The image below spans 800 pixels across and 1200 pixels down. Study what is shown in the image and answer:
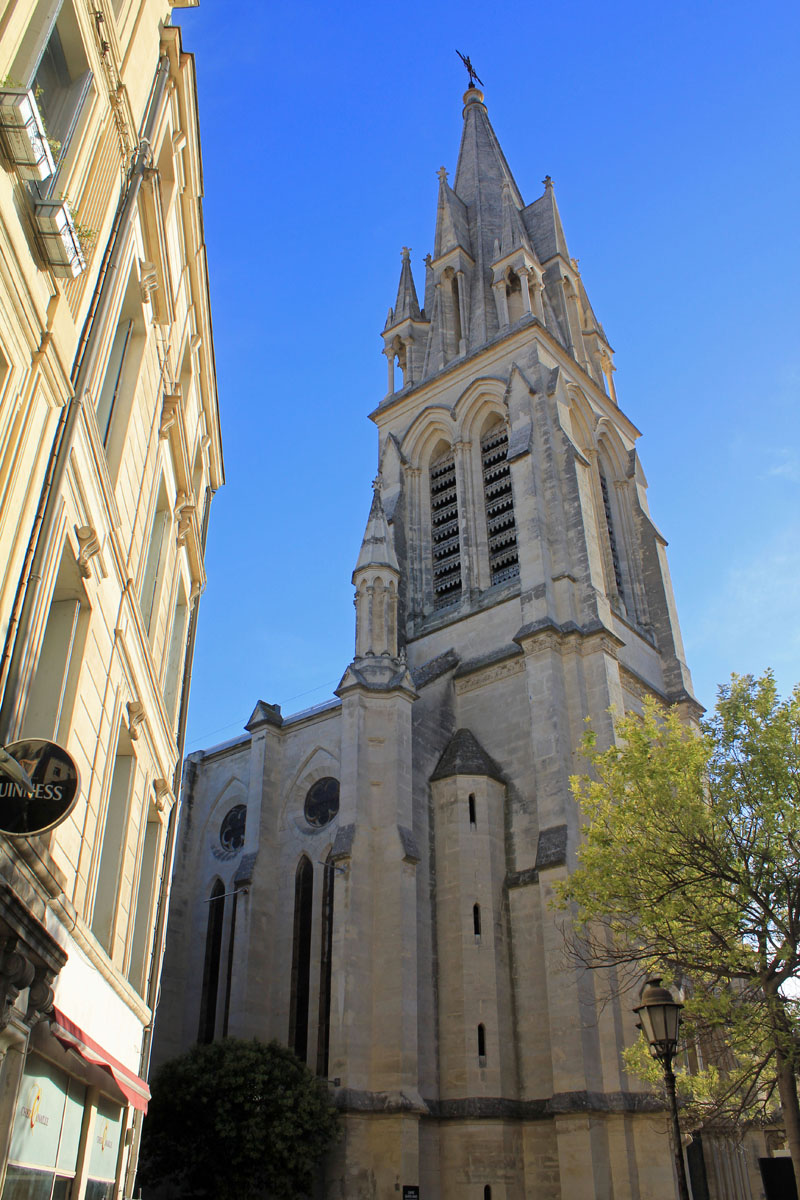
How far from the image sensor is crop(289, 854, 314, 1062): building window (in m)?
24.2

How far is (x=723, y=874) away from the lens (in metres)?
12.8

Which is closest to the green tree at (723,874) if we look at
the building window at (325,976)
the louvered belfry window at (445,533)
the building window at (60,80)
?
the building window at (325,976)

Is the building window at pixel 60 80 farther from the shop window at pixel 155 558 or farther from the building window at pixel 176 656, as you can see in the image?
the building window at pixel 176 656

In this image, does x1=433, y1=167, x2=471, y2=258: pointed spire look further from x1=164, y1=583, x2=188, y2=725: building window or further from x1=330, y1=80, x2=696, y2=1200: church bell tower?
x1=164, y1=583, x2=188, y2=725: building window

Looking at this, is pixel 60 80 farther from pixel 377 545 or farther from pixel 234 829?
pixel 234 829

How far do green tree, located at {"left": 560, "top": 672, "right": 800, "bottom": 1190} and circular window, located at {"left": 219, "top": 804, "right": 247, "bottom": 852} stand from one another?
652 inches

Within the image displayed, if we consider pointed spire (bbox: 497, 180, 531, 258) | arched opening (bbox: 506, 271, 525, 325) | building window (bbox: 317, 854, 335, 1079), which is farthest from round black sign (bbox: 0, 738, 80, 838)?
pointed spire (bbox: 497, 180, 531, 258)

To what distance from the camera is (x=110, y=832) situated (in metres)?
11.1

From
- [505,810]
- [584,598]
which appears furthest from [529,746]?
[584,598]

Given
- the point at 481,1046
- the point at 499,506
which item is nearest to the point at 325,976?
the point at 481,1046

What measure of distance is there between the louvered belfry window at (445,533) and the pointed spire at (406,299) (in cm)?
861

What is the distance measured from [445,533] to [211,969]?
627 inches

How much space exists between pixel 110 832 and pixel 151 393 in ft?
17.8

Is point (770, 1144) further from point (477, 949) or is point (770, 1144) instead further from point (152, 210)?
point (152, 210)
